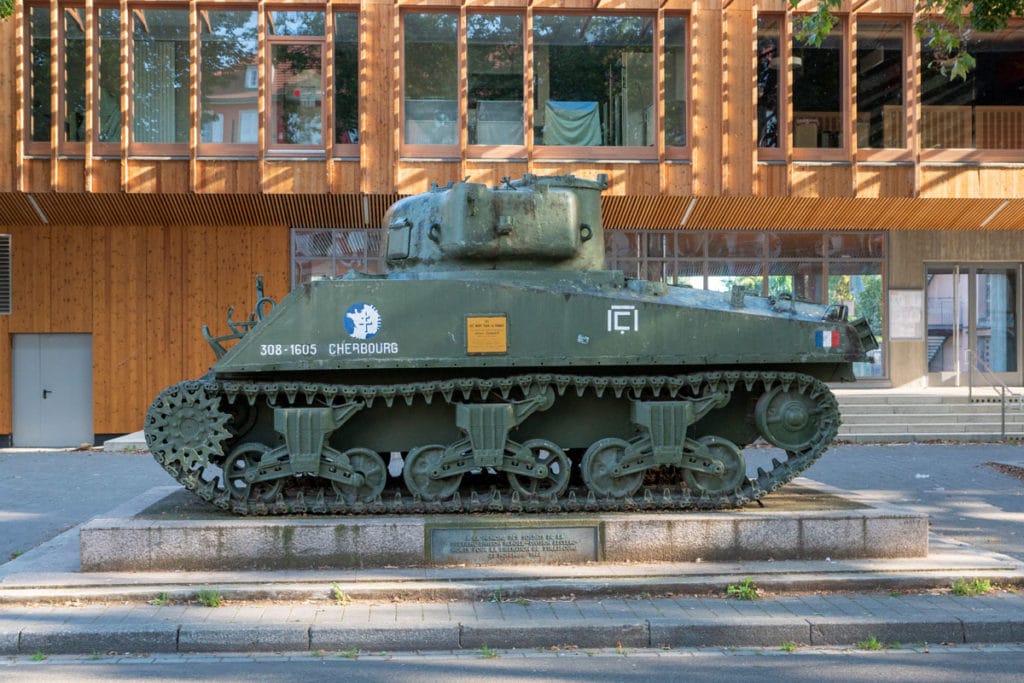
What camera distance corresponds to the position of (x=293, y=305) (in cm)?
940

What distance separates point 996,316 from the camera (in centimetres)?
2489

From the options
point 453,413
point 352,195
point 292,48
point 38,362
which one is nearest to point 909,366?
point 352,195

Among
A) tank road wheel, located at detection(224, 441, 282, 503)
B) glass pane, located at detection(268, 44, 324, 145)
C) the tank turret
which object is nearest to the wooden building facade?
glass pane, located at detection(268, 44, 324, 145)

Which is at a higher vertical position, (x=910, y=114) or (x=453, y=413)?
(x=910, y=114)

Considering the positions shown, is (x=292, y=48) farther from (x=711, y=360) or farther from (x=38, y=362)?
(x=711, y=360)

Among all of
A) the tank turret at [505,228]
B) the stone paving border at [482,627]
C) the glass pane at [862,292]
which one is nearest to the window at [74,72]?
the tank turret at [505,228]

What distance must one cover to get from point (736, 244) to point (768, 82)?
3.59 metres

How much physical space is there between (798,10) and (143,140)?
1324cm

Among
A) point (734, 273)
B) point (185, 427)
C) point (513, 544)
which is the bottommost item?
point (513, 544)

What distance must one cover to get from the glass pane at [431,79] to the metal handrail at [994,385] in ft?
39.5

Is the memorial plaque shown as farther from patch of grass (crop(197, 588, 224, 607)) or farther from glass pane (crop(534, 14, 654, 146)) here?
glass pane (crop(534, 14, 654, 146))

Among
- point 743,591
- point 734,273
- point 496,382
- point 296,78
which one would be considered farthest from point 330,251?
point 743,591

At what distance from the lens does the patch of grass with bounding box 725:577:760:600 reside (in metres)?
8.34

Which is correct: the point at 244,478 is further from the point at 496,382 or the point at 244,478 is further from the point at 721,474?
the point at 721,474
